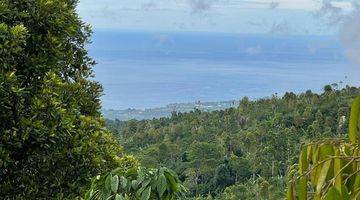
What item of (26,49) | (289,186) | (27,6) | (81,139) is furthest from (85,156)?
(289,186)

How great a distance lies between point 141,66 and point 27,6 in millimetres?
138108

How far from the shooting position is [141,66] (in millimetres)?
139875

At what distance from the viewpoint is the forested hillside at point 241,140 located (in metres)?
23.1

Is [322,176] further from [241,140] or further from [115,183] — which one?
[241,140]

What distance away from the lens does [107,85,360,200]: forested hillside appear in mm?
23145

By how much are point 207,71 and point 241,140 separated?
377 ft

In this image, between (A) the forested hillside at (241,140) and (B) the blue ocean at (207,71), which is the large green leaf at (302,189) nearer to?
(A) the forested hillside at (241,140)

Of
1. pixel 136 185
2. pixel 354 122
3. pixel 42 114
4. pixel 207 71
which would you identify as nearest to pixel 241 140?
pixel 42 114

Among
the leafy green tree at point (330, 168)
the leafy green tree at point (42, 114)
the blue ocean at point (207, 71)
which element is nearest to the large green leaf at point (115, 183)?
the leafy green tree at point (42, 114)

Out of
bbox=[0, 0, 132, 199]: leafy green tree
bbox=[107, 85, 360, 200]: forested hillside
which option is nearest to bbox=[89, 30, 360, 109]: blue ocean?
bbox=[107, 85, 360, 200]: forested hillside

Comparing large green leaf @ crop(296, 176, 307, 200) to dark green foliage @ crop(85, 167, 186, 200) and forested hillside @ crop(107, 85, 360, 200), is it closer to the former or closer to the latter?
dark green foliage @ crop(85, 167, 186, 200)

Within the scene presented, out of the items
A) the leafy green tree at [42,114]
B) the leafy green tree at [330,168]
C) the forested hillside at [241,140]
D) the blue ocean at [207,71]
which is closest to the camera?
the leafy green tree at [330,168]

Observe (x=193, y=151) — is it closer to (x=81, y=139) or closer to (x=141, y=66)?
(x=81, y=139)

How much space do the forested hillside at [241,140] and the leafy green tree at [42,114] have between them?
16.9 metres
